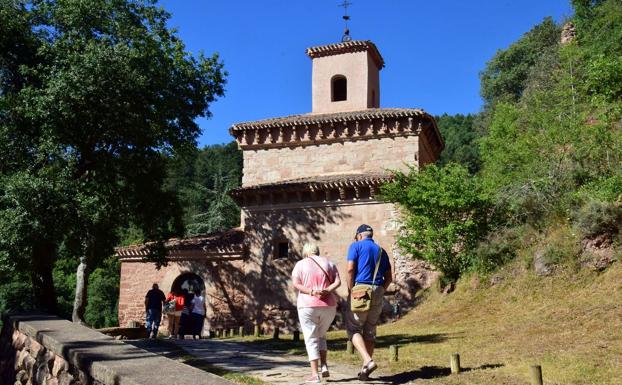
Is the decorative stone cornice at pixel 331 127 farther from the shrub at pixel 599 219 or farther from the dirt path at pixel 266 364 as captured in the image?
the dirt path at pixel 266 364

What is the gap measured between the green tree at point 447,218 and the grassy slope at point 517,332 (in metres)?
0.95

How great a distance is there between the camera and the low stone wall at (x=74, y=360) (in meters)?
4.01

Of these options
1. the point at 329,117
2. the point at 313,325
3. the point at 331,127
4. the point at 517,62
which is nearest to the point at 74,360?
the point at 313,325

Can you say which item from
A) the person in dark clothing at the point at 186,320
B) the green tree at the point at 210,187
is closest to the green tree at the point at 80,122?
the person in dark clothing at the point at 186,320

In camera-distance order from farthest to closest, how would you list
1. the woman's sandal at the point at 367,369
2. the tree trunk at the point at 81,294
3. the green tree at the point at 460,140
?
1. the green tree at the point at 460,140
2. the tree trunk at the point at 81,294
3. the woman's sandal at the point at 367,369

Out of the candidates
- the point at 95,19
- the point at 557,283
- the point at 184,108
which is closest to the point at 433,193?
the point at 557,283

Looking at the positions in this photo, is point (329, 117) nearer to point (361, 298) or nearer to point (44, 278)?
point (44, 278)

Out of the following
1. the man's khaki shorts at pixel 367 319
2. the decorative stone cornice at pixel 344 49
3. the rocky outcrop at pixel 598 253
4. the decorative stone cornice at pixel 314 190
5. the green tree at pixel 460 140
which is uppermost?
the green tree at pixel 460 140

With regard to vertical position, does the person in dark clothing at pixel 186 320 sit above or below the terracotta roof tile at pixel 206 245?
below

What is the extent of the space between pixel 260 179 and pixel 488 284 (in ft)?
34.7

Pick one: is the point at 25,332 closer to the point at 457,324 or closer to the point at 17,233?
the point at 17,233

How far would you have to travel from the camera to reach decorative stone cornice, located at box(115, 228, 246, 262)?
20672 millimetres

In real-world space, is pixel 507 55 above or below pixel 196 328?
above

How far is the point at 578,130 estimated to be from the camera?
16344 mm
